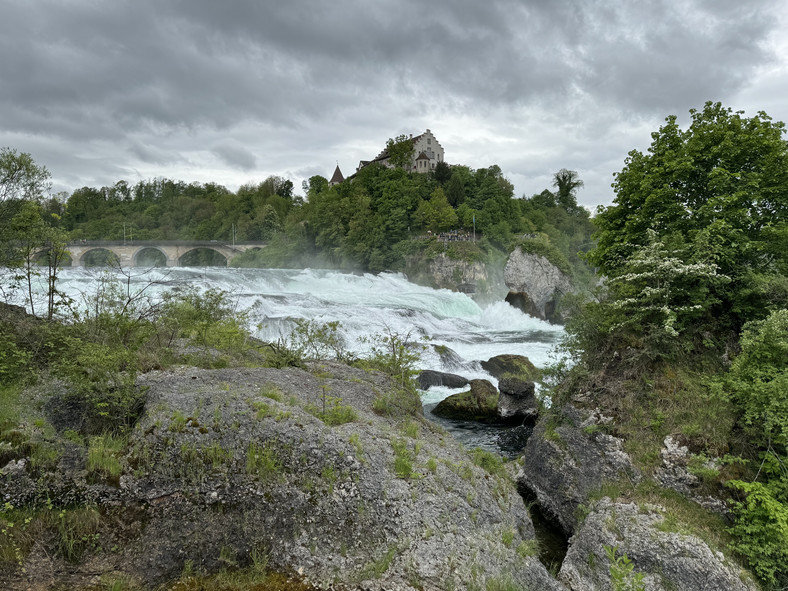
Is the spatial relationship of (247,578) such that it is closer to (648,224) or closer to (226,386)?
(226,386)

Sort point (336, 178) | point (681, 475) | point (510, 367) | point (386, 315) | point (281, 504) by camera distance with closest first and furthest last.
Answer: point (281, 504), point (681, 475), point (510, 367), point (386, 315), point (336, 178)

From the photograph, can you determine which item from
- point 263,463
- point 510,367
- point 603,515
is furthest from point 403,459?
point 510,367

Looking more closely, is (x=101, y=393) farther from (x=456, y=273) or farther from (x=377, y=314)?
(x=456, y=273)

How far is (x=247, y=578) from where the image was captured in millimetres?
4172

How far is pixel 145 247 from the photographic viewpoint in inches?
2045

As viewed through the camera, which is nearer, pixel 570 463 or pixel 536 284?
pixel 570 463

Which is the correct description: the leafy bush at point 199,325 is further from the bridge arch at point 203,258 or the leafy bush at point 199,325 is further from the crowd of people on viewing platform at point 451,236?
the bridge arch at point 203,258

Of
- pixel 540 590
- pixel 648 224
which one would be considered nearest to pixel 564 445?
pixel 540 590

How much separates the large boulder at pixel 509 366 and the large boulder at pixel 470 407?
96.4 inches

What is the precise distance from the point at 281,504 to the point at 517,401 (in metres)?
10.7

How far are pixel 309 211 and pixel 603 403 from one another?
2268 inches

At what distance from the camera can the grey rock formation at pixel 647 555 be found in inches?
228

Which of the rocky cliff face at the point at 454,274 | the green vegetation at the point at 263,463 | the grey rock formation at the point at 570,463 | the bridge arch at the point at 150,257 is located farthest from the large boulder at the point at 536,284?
the bridge arch at the point at 150,257

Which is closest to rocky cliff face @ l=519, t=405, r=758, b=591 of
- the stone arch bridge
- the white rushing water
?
the white rushing water
